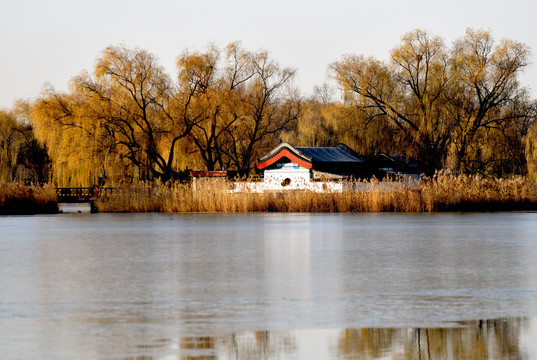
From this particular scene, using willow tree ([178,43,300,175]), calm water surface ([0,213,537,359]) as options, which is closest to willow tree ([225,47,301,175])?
willow tree ([178,43,300,175])

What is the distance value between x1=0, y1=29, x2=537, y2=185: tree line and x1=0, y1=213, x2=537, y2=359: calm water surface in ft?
82.9

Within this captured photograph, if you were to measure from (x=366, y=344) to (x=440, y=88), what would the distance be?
125 ft

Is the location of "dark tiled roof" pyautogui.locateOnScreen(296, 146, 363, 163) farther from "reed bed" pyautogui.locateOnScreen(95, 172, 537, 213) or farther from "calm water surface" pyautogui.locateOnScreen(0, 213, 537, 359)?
"calm water surface" pyautogui.locateOnScreen(0, 213, 537, 359)

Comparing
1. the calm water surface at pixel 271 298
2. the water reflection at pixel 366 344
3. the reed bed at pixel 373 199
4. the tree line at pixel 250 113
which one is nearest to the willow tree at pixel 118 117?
the tree line at pixel 250 113

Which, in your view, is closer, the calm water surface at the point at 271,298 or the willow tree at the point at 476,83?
the calm water surface at the point at 271,298

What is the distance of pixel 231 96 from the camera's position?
43.9 metres

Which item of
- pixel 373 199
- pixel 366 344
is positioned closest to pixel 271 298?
pixel 366 344

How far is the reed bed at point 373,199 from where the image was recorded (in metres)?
31.0

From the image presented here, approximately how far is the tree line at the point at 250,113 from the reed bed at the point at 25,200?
6.22 metres

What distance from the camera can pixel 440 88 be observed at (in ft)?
141

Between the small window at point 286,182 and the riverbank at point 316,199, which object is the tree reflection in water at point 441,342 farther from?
the small window at point 286,182

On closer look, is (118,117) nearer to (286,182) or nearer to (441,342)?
(286,182)

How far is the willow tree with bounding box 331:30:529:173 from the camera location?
42875mm

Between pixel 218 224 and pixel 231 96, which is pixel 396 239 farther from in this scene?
pixel 231 96
